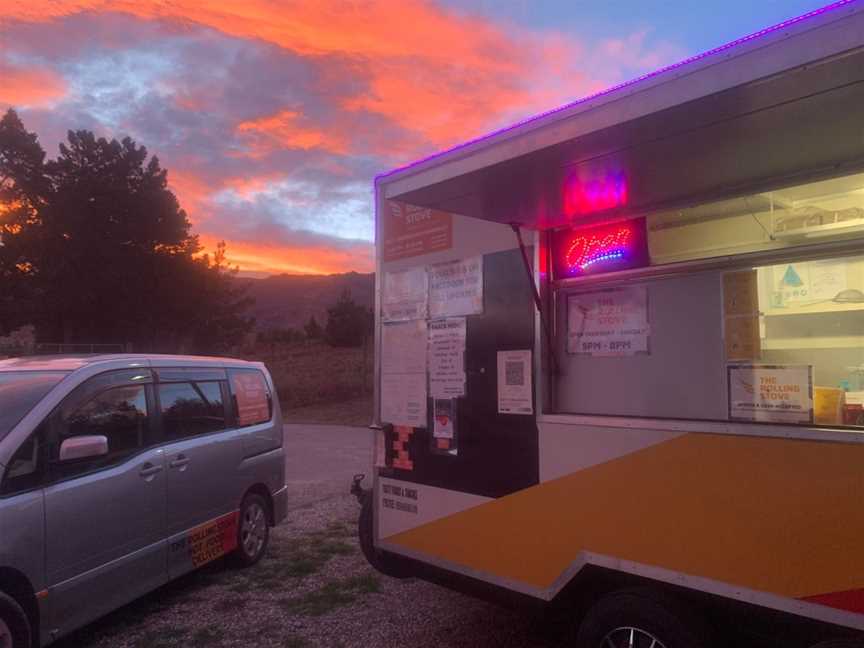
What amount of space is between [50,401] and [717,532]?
377 cm

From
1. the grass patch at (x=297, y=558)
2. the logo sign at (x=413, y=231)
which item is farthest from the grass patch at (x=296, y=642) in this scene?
the logo sign at (x=413, y=231)

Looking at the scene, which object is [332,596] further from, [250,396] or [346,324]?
[346,324]

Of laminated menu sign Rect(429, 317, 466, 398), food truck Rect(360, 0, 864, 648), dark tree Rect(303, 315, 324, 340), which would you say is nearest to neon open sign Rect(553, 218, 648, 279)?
food truck Rect(360, 0, 864, 648)

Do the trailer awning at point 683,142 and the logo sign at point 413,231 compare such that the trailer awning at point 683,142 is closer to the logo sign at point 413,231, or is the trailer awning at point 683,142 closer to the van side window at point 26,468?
the logo sign at point 413,231

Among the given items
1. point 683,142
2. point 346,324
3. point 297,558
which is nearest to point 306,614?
point 297,558

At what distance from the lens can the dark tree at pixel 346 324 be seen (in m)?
37.6

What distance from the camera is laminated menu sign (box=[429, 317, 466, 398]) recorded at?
3.99m

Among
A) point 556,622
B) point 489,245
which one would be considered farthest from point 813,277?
point 556,622

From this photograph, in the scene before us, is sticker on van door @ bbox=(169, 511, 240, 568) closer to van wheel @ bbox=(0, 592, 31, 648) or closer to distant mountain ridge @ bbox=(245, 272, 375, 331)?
van wheel @ bbox=(0, 592, 31, 648)

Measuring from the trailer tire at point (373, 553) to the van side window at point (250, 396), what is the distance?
1966 millimetres

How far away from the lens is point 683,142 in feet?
9.31

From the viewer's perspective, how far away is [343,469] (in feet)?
37.9

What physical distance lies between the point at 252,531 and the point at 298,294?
12195cm

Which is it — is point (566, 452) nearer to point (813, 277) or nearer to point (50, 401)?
point (813, 277)
